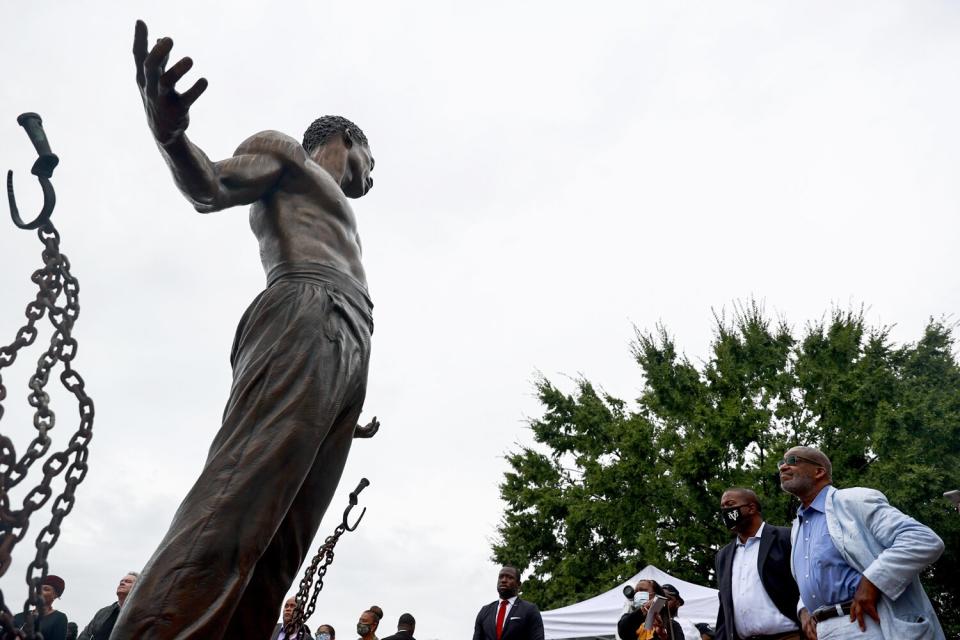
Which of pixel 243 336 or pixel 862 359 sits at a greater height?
pixel 862 359

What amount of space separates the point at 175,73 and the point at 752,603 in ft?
15.4

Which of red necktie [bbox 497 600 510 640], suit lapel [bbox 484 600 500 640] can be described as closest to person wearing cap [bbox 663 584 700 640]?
red necktie [bbox 497 600 510 640]

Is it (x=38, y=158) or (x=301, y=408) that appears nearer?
(x=38, y=158)

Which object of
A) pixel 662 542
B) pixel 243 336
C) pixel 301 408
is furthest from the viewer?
pixel 662 542

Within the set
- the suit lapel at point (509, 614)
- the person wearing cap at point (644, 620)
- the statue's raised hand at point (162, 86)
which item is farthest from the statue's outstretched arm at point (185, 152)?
the suit lapel at point (509, 614)

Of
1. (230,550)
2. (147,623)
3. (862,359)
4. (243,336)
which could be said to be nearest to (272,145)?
(243,336)

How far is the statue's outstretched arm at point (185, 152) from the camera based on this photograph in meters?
2.51

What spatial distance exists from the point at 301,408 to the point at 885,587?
323 centimetres

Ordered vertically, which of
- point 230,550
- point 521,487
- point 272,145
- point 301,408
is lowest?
point 230,550

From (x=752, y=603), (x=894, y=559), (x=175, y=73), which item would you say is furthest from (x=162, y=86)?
(x=752, y=603)

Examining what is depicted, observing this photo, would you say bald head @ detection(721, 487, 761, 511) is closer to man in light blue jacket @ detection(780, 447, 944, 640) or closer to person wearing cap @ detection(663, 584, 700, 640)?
man in light blue jacket @ detection(780, 447, 944, 640)

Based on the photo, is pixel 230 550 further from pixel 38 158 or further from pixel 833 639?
pixel 833 639

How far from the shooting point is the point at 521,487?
31328 millimetres

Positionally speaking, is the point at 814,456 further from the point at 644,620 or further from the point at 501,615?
the point at 501,615
